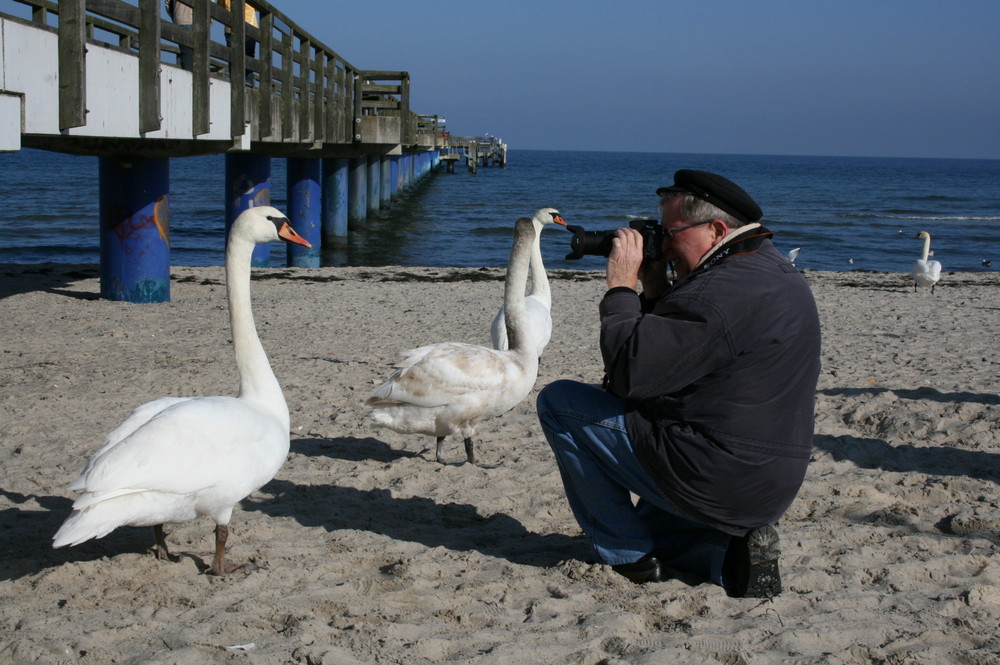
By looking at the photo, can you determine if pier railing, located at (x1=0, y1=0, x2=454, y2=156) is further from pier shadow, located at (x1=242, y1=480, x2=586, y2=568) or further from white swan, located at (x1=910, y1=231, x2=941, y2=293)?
white swan, located at (x1=910, y1=231, x2=941, y2=293)

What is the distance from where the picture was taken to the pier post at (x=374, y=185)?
110ft

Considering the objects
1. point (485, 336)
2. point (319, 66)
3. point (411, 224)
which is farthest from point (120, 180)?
point (411, 224)

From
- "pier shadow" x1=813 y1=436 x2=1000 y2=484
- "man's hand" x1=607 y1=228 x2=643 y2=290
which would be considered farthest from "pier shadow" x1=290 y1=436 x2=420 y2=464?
"man's hand" x1=607 y1=228 x2=643 y2=290

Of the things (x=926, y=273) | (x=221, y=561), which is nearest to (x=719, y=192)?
(x=221, y=561)

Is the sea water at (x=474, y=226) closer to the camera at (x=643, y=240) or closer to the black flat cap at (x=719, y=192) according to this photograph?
the camera at (x=643, y=240)

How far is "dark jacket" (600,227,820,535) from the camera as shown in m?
3.11

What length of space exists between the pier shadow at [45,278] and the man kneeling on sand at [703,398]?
1001 centimetres

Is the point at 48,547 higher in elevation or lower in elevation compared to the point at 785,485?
lower

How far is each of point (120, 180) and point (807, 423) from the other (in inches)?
387

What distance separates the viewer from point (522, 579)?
3.67 metres

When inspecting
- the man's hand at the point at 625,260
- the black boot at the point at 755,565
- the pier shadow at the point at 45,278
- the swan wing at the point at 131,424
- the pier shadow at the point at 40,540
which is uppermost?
the man's hand at the point at 625,260

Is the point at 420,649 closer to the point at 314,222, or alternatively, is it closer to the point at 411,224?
the point at 314,222

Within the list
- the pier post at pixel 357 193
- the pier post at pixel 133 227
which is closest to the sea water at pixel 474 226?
the pier post at pixel 357 193

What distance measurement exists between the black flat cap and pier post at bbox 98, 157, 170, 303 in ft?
30.2
